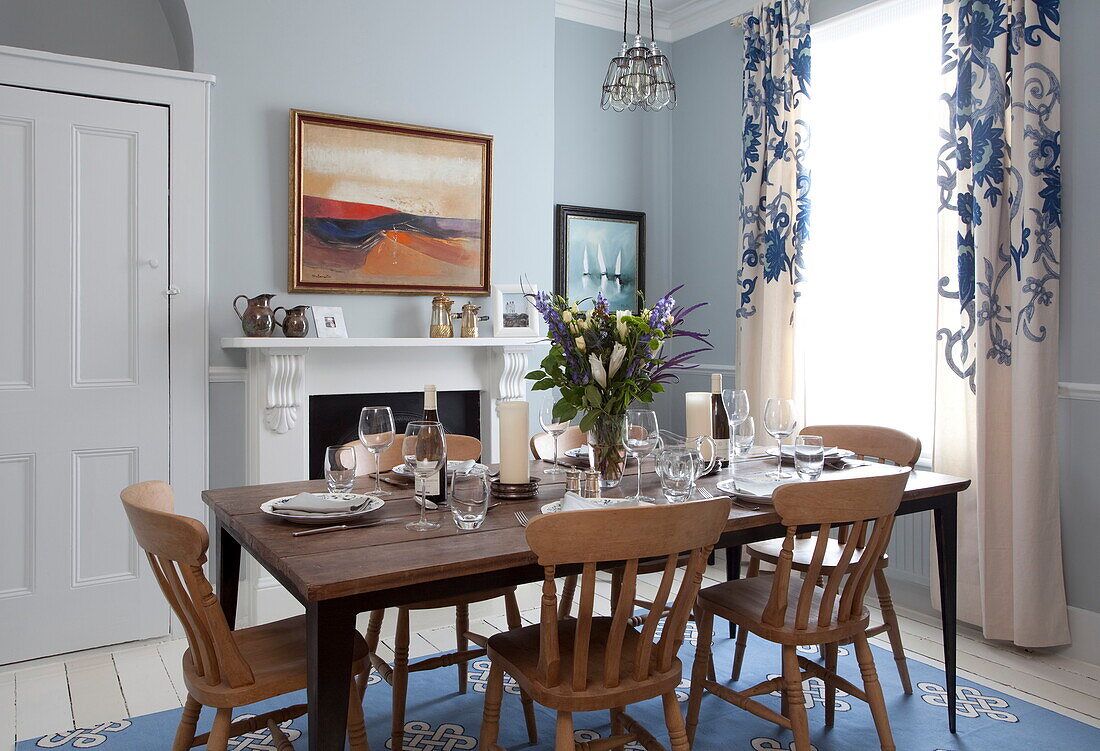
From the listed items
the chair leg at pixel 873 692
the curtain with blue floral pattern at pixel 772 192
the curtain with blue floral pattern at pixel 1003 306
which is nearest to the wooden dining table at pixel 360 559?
the chair leg at pixel 873 692

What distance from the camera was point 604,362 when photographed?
230 centimetres

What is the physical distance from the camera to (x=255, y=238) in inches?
143

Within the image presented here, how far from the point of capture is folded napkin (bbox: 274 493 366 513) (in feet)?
6.79

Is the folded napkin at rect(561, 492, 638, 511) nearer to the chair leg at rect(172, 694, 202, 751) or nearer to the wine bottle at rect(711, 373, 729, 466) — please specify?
the wine bottle at rect(711, 373, 729, 466)

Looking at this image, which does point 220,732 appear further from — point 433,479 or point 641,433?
point 641,433

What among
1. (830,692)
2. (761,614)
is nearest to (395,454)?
(761,614)

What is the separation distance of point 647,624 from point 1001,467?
2.12 metres

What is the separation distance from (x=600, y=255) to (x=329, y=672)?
3.68 metres

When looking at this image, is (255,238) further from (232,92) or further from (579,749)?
(579,749)

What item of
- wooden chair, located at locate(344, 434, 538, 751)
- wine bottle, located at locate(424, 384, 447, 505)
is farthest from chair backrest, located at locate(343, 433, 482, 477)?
wine bottle, located at locate(424, 384, 447, 505)

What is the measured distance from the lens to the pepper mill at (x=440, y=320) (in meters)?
3.90

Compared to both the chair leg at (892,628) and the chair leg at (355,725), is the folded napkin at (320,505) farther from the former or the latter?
the chair leg at (892,628)

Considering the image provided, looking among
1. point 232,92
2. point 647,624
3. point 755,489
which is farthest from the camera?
point 232,92

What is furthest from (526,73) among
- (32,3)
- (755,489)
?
(755,489)
